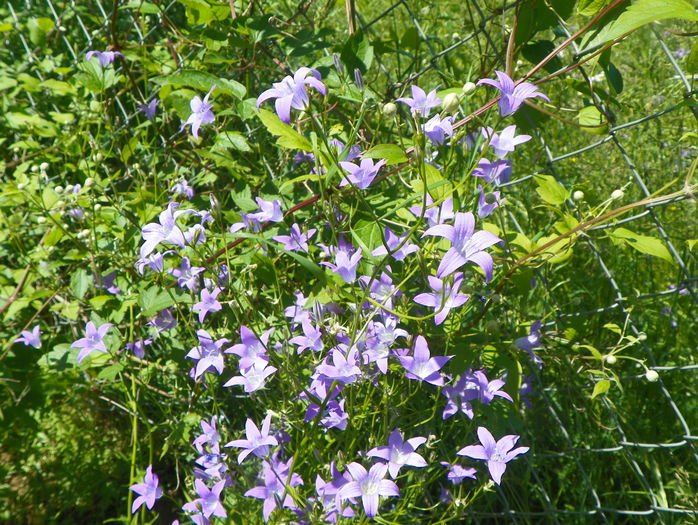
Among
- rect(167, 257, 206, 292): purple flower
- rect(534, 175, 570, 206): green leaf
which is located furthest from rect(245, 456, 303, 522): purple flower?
rect(534, 175, 570, 206): green leaf

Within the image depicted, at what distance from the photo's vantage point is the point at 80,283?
71.9 inches

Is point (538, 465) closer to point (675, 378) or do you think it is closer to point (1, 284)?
point (675, 378)

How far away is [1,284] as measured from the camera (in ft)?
6.81

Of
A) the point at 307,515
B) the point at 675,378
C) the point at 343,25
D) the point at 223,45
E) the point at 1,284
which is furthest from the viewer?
the point at 343,25

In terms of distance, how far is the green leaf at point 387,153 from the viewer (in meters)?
1.04

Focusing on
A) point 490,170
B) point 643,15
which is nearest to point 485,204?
point 490,170

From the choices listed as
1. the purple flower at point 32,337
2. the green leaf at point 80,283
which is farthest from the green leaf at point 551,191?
the purple flower at point 32,337

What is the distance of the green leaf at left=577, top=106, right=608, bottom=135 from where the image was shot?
1.26 metres

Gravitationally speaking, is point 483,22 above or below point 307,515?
above

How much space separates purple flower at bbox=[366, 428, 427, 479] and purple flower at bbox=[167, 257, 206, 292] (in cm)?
59

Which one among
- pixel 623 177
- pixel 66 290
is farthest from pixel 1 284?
pixel 623 177

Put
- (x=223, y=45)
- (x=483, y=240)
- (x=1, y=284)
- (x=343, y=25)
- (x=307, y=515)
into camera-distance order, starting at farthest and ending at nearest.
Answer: (x=343, y=25) → (x=1, y=284) → (x=223, y=45) → (x=307, y=515) → (x=483, y=240)

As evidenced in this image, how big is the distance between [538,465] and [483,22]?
1.33 metres

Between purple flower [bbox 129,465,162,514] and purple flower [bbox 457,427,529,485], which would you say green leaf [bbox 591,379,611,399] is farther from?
purple flower [bbox 129,465,162,514]
